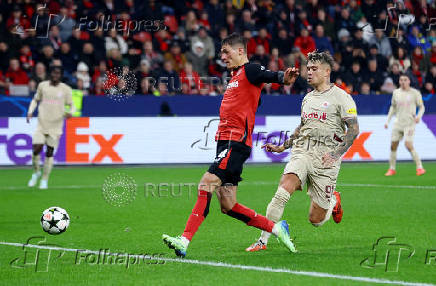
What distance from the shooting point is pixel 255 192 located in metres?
14.7

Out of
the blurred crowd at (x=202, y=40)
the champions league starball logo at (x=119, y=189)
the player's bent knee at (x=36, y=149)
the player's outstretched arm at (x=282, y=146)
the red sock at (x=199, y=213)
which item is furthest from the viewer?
the blurred crowd at (x=202, y=40)

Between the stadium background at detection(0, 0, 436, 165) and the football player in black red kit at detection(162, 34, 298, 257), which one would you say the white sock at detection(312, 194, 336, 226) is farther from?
the stadium background at detection(0, 0, 436, 165)

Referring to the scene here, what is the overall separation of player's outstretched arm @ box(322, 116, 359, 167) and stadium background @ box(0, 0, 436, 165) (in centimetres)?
1115

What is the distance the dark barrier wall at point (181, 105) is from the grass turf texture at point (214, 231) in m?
2.67

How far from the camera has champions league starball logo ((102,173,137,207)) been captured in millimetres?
13566

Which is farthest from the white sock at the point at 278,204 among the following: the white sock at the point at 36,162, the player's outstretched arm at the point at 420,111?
the player's outstretched arm at the point at 420,111

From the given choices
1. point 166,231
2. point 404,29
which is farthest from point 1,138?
point 404,29

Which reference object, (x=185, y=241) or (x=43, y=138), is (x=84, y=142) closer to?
(x=43, y=138)

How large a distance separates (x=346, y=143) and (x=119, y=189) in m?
8.38

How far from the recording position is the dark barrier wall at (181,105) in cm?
2009

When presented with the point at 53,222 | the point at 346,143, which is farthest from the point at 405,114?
the point at 53,222

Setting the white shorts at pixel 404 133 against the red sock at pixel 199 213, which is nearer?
the red sock at pixel 199 213

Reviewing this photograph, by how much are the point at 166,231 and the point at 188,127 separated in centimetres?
1076

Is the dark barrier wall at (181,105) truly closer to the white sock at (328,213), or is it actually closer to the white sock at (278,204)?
the white sock at (328,213)
